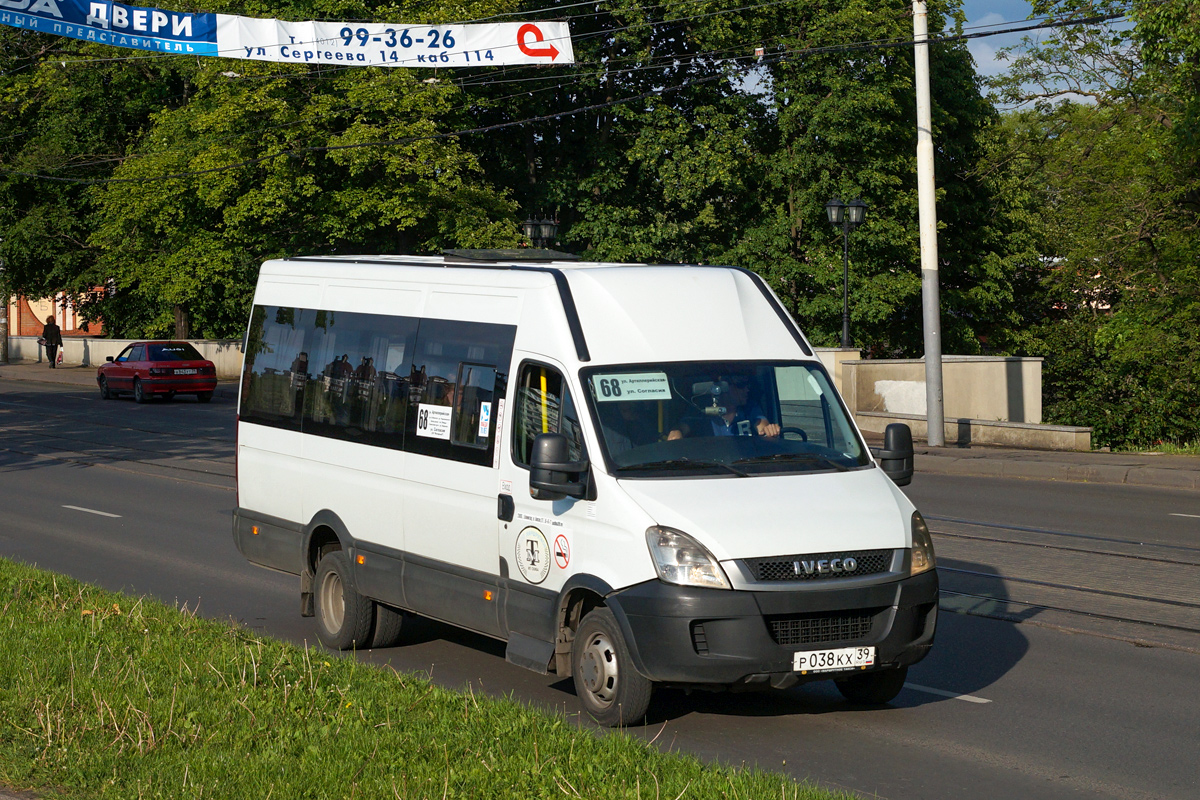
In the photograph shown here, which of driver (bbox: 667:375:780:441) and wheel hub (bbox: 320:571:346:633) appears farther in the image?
wheel hub (bbox: 320:571:346:633)

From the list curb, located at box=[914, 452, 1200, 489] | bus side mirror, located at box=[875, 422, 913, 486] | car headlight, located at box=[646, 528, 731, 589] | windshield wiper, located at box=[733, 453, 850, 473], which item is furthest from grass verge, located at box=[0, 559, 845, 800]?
curb, located at box=[914, 452, 1200, 489]

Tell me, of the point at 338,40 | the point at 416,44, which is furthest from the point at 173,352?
the point at 416,44

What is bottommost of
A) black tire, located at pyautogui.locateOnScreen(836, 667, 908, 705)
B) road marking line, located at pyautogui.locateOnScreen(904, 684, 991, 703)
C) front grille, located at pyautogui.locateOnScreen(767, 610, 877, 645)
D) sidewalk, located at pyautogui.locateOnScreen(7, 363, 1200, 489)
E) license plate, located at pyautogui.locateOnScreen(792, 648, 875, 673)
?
road marking line, located at pyautogui.locateOnScreen(904, 684, 991, 703)

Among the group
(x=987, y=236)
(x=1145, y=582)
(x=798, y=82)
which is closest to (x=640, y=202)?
(x=798, y=82)

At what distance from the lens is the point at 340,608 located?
945cm

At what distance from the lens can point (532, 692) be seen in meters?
8.10

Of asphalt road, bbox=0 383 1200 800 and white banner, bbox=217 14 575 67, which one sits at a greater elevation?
white banner, bbox=217 14 575 67

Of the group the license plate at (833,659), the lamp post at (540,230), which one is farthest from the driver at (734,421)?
the lamp post at (540,230)

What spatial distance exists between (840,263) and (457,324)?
3426cm

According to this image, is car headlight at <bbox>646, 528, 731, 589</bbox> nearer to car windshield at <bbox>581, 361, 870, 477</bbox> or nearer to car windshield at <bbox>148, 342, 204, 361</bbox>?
car windshield at <bbox>581, 361, 870, 477</bbox>

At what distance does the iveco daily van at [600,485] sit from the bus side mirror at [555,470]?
0.06 ft

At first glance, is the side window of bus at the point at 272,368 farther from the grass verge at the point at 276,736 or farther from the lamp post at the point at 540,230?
the lamp post at the point at 540,230

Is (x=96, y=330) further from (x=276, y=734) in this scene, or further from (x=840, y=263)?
(x=276, y=734)

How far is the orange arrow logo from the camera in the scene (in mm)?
26119
